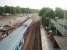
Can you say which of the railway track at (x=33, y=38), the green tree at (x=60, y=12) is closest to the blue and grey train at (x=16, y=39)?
the railway track at (x=33, y=38)

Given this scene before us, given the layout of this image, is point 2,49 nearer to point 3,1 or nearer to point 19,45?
point 19,45

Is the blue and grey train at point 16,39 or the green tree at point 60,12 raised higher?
the green tree at point 60,12

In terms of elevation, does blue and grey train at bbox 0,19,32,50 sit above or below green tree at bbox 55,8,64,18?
below

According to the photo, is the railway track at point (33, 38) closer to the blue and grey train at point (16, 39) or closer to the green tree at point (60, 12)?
the blue and grey train at point (16, 39)

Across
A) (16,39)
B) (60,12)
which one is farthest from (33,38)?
(60,12)

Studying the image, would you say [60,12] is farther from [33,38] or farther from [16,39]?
[16,39]

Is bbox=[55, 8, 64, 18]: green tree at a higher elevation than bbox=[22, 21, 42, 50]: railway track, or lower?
higher

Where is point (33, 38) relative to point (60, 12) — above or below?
below

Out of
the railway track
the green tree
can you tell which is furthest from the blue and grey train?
the green tree

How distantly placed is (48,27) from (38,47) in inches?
10.0

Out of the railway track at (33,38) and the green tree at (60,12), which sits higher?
the green tree at (60,12)

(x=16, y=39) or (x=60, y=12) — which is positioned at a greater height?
(x=60, y=12)

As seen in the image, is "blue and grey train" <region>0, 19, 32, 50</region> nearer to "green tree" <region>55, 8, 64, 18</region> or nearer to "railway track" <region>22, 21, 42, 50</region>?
"railway track" <region>22, 21, 42, 50</region>

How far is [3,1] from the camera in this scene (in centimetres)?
121
